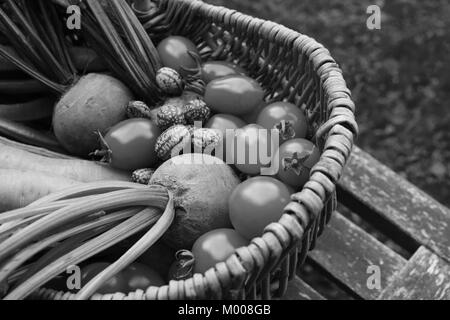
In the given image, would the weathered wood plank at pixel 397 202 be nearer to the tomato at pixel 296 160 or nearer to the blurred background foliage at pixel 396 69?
the tomato at pixel 296 160

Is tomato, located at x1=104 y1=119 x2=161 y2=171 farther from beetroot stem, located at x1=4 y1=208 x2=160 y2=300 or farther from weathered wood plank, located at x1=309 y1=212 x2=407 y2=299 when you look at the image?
weathered wood plank, located at x1=309 y1=212 x2=407 y2=299

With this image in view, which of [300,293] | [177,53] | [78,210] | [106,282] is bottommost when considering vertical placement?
[300,293]

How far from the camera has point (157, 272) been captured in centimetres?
102

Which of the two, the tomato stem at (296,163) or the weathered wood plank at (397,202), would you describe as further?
the weathered wood plank at (397,202)

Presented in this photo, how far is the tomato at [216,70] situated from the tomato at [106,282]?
50 centimetres

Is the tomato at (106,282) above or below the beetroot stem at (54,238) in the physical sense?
below

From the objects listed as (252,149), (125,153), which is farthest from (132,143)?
(252,149)

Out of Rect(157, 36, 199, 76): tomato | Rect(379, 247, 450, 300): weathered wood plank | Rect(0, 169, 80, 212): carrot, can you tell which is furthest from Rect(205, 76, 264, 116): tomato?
Rect(379, 247, 450, 300): weathered wood plank

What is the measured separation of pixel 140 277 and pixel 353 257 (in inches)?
20.4

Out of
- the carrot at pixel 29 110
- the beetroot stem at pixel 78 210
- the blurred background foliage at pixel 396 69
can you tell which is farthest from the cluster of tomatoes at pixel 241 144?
the blurred background foliage at pixel 396 69

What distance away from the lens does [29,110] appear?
4.17ft

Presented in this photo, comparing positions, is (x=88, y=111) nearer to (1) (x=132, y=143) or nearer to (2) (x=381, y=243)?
(1) (x=132, y=143)

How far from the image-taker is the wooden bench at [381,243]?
116cm
